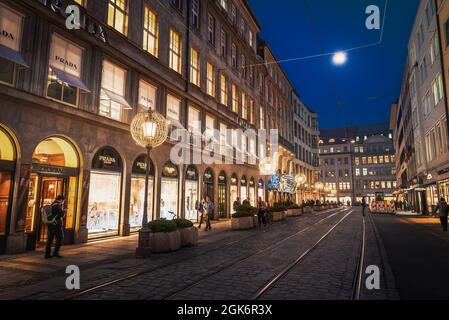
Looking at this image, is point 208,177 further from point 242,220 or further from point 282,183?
point 282,183

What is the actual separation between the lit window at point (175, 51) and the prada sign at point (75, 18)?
6441 millimetres

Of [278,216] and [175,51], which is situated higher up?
[175,51]

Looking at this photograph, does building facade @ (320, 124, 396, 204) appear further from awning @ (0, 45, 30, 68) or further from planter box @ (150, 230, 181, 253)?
awning @ (0, 45, 30, 68)

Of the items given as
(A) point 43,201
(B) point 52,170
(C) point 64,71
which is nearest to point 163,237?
(B) point 52,170

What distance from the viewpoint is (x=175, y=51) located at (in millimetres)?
20578

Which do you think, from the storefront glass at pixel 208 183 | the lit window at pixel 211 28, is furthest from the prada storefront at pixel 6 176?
the lit window at pixel 211 28

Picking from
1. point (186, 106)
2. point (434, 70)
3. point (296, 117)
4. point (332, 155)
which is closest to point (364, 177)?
point (332, 155)

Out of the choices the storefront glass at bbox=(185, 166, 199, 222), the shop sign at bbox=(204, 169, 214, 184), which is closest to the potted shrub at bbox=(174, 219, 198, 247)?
the storefront glass at bbox=(185, 166, 199, 222)

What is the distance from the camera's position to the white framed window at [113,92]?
14.4 meters

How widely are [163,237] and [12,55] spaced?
7826mm

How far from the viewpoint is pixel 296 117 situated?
5638 centimetres

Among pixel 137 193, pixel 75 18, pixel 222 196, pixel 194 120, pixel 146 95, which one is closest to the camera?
pixel 75 18

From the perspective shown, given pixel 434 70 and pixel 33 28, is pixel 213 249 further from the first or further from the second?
pixel 434 70

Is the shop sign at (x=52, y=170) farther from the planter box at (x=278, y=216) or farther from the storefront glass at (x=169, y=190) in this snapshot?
the planter box at (x=278, y=216)
